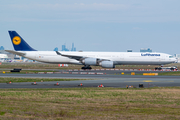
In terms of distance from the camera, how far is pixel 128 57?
65.2 metres

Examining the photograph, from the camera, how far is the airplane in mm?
65062

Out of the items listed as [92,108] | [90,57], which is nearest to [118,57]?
[90,57]

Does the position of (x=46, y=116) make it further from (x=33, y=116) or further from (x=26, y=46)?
(x=26, y=46)

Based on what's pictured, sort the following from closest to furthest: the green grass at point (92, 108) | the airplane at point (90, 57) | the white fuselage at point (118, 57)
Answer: the green grass at point (92, 108), the airplane at point (90, 57), the white fuselage at point (118, 57)

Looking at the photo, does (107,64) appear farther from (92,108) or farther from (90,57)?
(92,108)

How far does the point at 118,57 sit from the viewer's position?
6569cm

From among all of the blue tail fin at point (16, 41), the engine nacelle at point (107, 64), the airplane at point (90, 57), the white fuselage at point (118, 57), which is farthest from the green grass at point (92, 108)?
the blue tail fin at point (16, 41)

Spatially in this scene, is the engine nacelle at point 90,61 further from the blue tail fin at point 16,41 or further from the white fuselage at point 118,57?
the blue tail fin at point 16,41

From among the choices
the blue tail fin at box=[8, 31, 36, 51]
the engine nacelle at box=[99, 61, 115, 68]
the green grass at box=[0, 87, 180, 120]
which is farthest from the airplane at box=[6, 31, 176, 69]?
the green grass at box=[0, 87, 180, 120]

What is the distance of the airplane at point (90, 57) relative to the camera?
6506 centimetres

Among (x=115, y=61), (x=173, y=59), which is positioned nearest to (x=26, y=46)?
(x=115, y=61)

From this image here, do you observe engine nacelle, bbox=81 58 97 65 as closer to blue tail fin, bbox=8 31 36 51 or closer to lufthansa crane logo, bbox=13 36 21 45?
blue tail fin, bbox=8 31 36 51

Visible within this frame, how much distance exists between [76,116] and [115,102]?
5.53 metres

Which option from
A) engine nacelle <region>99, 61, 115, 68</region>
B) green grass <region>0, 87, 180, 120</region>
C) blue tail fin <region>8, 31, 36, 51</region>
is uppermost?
blue tail fin <region>8, 31, 36, 51</region>
